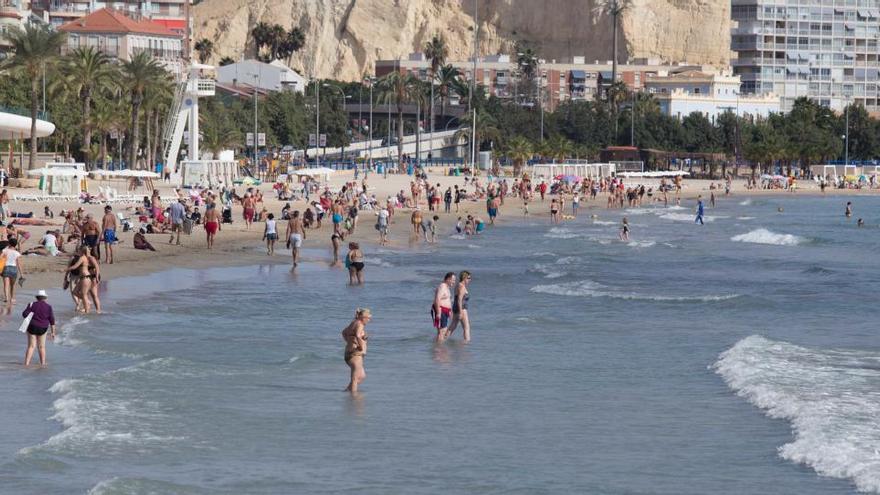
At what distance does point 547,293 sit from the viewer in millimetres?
33375

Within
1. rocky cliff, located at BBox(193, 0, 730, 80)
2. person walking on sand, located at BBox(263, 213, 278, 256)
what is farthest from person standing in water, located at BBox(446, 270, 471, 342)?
rocky cliff, located at BBox(193, 0, 730, 80)

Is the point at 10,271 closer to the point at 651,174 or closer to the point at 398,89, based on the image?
the point at 651,174

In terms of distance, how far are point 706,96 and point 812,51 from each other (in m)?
25.2

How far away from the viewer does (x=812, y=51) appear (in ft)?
525

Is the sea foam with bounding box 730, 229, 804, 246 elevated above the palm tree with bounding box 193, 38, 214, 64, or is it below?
below

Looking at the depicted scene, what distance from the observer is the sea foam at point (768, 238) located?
181ft

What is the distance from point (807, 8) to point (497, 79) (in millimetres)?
34214

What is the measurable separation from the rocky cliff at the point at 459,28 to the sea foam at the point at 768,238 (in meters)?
118

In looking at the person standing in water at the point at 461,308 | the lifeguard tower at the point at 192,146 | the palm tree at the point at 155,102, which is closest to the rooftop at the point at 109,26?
the palm tree at the point at 155,102

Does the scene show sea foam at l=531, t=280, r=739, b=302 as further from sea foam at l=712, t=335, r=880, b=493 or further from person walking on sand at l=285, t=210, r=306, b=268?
sea foam at l=712, t=335, r=880, b=493

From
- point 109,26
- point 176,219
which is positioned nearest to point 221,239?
point 176,219

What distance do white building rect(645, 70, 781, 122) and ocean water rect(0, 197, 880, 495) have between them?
103 metres

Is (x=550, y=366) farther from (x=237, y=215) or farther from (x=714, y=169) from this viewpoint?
(x=714, y=169)

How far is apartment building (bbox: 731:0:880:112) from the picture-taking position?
15875cm
